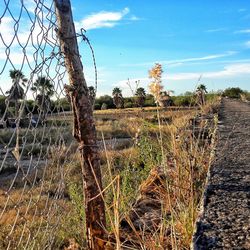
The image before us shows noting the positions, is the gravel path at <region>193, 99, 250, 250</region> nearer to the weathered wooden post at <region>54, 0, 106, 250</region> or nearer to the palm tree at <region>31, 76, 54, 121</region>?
the weathered wooden post at <region>54, 0, 106, 250</region>

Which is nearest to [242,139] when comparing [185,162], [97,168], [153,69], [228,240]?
[185,162]

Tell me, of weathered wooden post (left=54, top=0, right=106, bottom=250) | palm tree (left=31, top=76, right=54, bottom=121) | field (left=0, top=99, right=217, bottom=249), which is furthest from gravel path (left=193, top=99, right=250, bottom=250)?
palm tree (left=31, top=76, right=54, bottom=121)

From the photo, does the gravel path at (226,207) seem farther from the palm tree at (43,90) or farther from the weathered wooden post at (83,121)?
the palm tree at (43,90)

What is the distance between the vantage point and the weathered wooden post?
118 inches

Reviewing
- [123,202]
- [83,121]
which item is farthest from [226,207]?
[83,121]

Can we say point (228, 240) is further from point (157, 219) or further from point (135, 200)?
point (135, 200)

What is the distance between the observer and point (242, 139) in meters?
6.44

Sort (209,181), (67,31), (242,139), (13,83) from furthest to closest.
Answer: (242,139) < (209,181) < (67,31) < (13,83)

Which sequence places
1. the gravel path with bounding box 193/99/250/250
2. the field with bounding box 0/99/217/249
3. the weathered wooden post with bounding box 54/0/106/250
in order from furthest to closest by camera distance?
the weathered wooden post with bounding box 54/0/106/250 → the field with bounding box 0/99/217/249 → the gravel path with bounding box 193/99/250/250

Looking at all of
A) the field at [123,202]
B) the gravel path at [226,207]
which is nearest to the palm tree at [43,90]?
the field at [123,202]

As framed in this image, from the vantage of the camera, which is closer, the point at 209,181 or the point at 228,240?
the point at 228,240

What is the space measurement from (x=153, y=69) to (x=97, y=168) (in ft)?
2.74

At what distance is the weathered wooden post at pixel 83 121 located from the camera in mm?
3002

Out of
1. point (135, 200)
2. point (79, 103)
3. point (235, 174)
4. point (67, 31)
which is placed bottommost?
point (135, 200)
